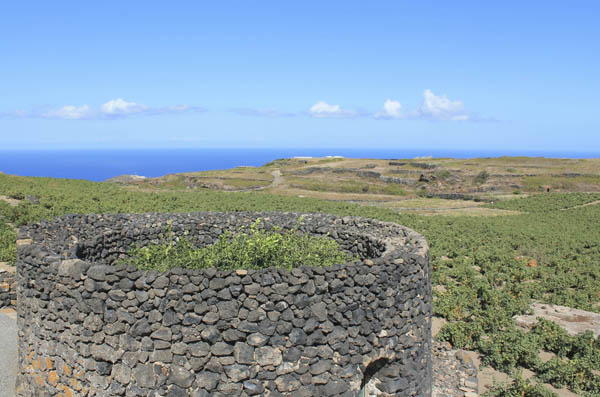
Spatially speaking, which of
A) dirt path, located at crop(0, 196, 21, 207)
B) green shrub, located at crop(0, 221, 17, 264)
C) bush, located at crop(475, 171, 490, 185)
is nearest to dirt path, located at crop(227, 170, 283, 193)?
bush, located at crop(475, 171, 490, 185)

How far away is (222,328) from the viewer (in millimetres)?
8164

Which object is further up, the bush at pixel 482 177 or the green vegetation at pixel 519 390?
the bush at pixel 482 177

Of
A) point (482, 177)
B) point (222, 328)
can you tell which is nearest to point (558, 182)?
point (482, 177)

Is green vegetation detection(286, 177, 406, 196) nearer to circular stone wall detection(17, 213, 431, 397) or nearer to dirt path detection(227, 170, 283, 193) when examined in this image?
dirt path detection(227, 170, 283, 193)

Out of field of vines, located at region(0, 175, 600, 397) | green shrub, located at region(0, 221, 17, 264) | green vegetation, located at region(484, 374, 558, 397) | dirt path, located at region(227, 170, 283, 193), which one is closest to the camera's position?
green vegetation, located at region(484, 374, 558, 397)

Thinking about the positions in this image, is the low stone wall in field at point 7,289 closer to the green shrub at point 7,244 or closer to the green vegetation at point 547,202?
the green shrub at point 7,244

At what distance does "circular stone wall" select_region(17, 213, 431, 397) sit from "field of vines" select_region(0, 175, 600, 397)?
19.0ft

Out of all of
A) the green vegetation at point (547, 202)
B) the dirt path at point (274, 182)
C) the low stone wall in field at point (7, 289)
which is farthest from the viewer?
the dirt path at point (274, 182)

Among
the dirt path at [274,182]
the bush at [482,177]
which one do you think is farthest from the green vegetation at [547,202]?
the dirt path at [274,182]

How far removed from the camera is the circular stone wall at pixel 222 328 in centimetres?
817

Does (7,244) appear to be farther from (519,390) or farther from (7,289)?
(519,390)

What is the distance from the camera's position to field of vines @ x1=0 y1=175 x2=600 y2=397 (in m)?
14.2

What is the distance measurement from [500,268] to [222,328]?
2025cm

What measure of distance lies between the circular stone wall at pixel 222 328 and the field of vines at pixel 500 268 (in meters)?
5.80
